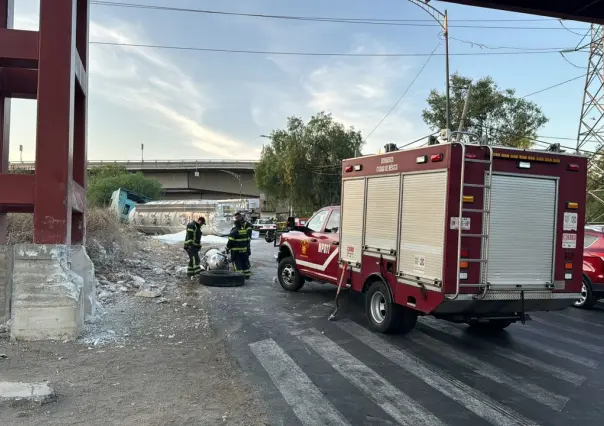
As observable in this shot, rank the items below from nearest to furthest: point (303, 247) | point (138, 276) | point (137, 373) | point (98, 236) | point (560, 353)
A: point (137, 373)
point (560, 353)
point (303, 247)
point (138, 276)
point (98, 236)

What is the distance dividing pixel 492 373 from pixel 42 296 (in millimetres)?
5681

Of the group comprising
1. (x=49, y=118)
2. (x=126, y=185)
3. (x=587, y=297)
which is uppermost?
(x=126, y=185)

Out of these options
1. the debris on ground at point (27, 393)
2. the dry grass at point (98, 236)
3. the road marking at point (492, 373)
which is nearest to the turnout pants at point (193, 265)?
the dry grass at point (98, 236)

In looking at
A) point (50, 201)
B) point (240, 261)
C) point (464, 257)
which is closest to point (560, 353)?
point (464, 257)

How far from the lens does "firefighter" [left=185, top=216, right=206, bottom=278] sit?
1339 cm

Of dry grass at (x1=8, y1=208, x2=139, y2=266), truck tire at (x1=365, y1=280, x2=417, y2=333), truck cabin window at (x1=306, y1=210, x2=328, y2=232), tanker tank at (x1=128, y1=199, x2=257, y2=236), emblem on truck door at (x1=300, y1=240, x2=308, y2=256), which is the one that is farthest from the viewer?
tanker tank at (x1=128, y1=199, x2=257, y2=236)

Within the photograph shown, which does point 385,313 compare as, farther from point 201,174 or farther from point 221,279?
point 201,174

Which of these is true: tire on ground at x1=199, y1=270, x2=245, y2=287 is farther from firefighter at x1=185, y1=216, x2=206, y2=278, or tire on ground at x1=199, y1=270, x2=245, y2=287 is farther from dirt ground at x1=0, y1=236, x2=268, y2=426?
dirt ground at x1=0, y1=236, x2=268, y2=426

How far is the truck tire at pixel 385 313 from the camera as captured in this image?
7391 mm

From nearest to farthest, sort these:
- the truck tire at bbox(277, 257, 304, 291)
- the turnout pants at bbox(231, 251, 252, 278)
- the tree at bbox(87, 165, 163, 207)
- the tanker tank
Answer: the truck tire at bbox(277, 257, 304, 291) → the turnout pants at bbox(231, 251, 252, 278) → the tanker tank → the tree at bbox(87, 165, 163, 207)

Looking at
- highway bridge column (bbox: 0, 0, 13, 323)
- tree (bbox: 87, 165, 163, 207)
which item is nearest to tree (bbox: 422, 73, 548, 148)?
highway bridge column (bbox: 0, 0, 13, 323)

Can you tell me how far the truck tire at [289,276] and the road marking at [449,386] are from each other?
389 centimetres

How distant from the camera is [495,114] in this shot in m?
29.5

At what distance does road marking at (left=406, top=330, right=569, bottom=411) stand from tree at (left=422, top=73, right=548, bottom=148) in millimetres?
23731
